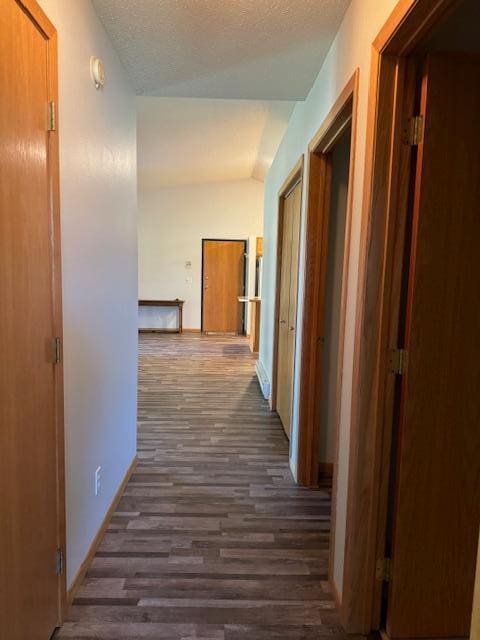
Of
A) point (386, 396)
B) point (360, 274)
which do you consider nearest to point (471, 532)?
point (386, 396)

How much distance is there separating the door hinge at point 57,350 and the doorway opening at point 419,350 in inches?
41.8

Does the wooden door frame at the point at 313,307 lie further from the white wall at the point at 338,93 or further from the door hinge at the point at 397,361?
the door hinge at the point at 397,361

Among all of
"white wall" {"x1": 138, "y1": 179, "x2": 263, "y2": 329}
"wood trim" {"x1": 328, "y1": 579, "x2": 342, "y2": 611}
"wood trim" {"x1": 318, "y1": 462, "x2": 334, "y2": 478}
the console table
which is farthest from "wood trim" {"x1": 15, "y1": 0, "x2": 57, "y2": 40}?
the console table

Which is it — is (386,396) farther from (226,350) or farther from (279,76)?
(226,350)

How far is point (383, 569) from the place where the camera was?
157 cm

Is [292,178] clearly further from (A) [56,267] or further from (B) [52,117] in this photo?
(A) [56,267]

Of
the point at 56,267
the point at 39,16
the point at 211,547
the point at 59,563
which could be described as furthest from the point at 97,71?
the point at 211,547

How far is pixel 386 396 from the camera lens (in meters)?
1.50

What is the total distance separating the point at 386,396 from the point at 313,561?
1.00m

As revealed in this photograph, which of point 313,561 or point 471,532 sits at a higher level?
point 471,532

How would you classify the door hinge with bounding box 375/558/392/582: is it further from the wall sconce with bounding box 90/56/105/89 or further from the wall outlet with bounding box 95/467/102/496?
the wall sconce with bounding box 90/56/105/89

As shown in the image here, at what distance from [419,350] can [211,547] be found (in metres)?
1.39

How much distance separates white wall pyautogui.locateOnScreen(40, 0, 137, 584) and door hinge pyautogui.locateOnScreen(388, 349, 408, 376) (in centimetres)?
119

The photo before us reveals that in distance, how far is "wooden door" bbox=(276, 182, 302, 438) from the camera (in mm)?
3174
